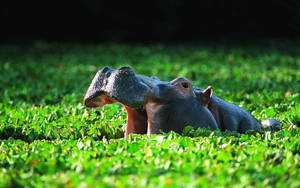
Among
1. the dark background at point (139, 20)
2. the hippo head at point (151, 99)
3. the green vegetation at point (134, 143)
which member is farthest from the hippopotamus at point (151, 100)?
the dark background at point (139, 20)

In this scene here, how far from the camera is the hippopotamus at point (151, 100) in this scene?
3.36m

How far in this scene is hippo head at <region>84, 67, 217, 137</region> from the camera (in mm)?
3355

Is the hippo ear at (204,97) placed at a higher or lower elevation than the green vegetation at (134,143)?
higher

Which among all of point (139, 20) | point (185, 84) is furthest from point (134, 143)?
point (139, 20)

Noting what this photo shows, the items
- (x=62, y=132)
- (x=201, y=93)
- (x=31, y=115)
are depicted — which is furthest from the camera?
(x=31, y=115)

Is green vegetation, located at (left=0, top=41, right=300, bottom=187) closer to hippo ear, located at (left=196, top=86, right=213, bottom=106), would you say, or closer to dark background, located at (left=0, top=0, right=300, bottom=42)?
hippo ear, located at (left=196, top=86, right=213, bottom=106)

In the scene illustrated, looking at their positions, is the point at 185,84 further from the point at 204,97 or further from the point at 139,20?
the point at 139,20

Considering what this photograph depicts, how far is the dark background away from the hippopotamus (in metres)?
12.5

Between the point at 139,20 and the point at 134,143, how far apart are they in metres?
13.4

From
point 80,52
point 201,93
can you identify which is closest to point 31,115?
point 201,93

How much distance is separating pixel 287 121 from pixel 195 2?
12.7m

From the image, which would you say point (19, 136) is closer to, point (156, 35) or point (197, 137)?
point (197, 137)

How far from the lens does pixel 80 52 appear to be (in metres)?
13.4

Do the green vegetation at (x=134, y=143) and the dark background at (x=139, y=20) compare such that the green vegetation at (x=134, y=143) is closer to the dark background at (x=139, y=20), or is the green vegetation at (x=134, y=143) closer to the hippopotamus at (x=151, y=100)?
the hippopotamus at (x=151, y=100)
